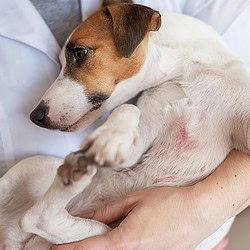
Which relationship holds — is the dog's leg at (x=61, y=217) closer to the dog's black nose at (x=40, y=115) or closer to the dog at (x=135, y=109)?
the dog at (x=135, y=109)

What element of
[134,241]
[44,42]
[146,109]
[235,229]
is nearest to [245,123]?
[146,109]

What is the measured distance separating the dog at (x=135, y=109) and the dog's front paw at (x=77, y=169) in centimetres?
20

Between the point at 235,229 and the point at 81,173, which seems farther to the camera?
the point at 235,229

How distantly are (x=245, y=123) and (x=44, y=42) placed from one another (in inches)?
22.6

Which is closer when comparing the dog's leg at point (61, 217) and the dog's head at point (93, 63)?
the dog's leg at point (61, 217)

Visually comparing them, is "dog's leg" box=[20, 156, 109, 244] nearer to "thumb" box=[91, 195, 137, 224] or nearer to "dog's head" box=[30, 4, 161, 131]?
"thumb" box=[91, 195, 137, 224]

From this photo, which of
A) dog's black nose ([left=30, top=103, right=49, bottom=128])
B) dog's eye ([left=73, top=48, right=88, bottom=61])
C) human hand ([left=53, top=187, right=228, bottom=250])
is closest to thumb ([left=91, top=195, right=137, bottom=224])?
human hand ([left=53, top=187, right=228, bottom=250])

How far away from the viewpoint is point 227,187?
1.18 metres

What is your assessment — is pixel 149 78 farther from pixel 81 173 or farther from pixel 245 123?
pixel 81 173

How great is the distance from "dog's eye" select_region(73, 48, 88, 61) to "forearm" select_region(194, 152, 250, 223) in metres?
0.45

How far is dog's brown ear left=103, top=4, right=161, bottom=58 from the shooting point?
1.17 metres

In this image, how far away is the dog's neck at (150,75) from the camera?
1265 mm

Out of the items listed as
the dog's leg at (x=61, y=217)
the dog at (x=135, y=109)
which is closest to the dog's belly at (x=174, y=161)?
the dog at (x=135, y=109)

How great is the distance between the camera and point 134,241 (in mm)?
1101
